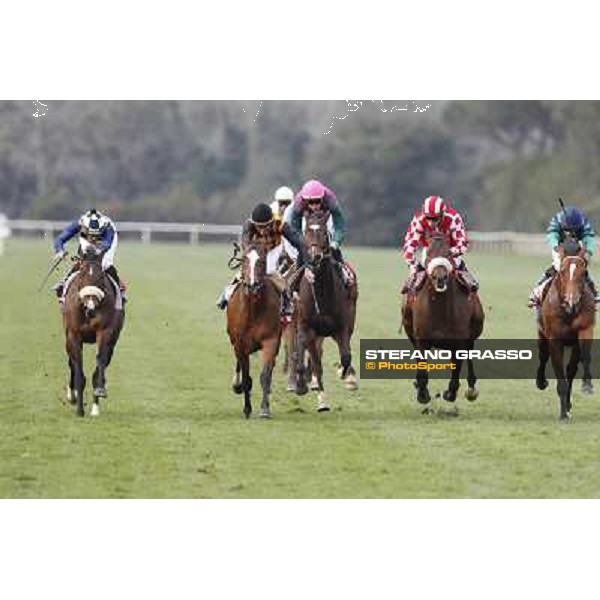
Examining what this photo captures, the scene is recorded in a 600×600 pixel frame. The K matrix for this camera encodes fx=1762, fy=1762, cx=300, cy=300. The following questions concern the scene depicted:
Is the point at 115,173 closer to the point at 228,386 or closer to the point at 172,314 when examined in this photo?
the point at 172,314

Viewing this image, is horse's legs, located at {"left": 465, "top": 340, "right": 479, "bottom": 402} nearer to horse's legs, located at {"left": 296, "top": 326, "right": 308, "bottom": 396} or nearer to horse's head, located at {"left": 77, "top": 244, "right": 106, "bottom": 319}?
horse's legs, located at {"left": 296, "top": 326, "right": 308, "bottom": 396}

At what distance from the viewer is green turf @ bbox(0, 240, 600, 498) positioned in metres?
12.2

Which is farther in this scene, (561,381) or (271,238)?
(561,381)

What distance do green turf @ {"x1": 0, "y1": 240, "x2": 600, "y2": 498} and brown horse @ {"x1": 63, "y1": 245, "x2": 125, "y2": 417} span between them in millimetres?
361

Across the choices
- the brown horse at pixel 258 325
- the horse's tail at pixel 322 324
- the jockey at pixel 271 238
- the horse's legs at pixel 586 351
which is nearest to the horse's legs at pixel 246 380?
the brown horse at pixel 258 325

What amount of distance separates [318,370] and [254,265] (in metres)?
1.74

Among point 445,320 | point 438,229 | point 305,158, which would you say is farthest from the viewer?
point 305,158

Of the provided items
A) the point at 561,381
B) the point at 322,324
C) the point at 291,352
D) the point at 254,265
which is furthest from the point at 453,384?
the point at 291,352

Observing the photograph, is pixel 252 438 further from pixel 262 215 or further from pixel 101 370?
pixel 101 370

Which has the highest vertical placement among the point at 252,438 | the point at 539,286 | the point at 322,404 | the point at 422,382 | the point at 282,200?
the point at 282,200

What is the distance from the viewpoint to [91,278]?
52.5 feet

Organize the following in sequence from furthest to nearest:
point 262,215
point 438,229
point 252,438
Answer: point 438,229
point 262,215
point 252,438

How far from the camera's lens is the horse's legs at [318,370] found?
16.5 metres

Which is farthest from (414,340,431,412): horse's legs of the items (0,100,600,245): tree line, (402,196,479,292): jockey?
(0,100,600,245): tree line
